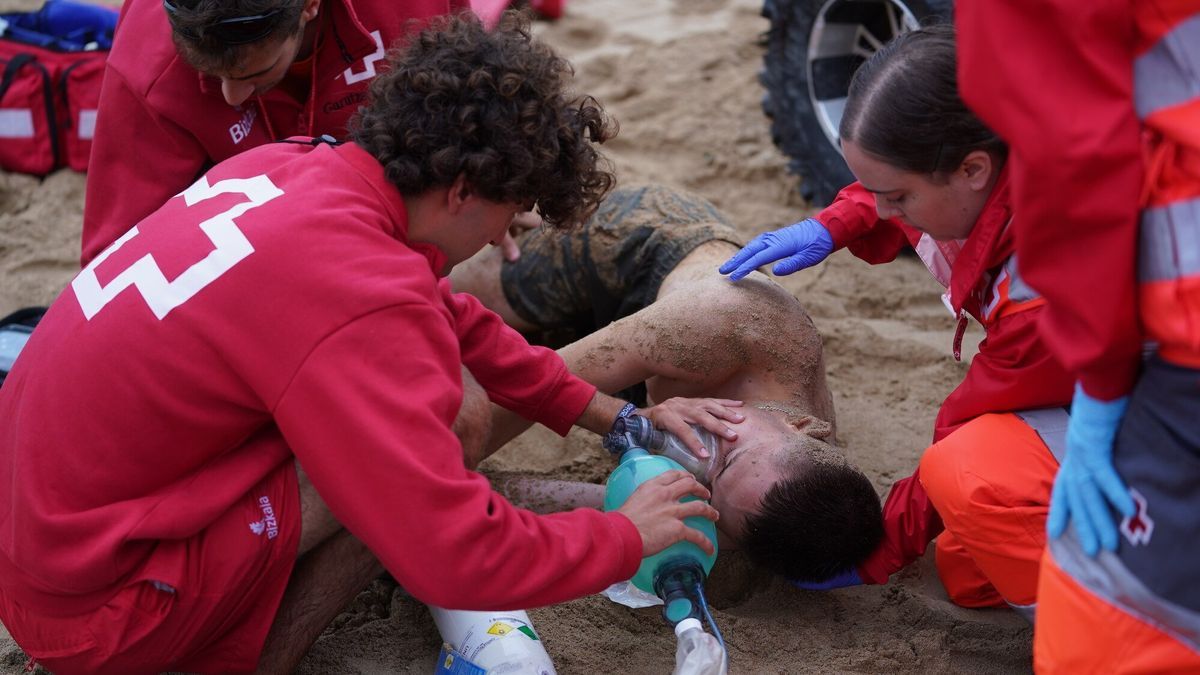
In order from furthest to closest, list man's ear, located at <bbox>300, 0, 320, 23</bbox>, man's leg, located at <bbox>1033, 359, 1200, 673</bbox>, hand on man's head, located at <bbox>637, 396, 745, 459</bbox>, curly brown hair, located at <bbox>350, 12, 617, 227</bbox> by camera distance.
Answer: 1. man's ear, located at <bbox>300, 0, 320, 23</bbox>
2. hand on man's head, located at <bbox>637, 396, 745, 459</bbox>
3. curly brown hair, located at <bbox>350, 12, 617, 227</bbox>
4. man's leg, located at <bbox>1033, 359, 1200, 673</bbox>

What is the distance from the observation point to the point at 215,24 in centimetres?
239

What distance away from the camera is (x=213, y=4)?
2371 mm

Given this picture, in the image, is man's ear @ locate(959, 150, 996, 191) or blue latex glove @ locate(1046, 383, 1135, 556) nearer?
blue latex glove @ locate(1046, 383, 1135, 556)

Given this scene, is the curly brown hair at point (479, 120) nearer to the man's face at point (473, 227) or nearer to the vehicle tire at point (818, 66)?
the man's face at point (473, 227)

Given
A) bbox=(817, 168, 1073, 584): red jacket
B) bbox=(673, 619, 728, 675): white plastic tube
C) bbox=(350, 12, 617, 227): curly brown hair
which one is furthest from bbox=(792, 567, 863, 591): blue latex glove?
bbox=(350, 12, 617, 227): curly brown hair

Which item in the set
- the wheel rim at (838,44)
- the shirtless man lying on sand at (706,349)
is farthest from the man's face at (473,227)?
the wheel rim at (838,44)

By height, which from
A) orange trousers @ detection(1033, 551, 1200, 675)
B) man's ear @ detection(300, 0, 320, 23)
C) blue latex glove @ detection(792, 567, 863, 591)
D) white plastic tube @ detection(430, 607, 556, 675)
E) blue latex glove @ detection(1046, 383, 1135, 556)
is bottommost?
blue latex glove @ detection(792, 567, 863, 591)

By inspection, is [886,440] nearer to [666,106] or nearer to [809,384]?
[809,384]

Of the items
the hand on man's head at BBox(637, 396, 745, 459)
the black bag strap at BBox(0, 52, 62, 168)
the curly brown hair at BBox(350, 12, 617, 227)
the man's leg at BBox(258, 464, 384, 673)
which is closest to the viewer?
the curly brown hair at BBox(350, 12, 617, 227)

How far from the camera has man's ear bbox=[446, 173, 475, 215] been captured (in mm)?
1996

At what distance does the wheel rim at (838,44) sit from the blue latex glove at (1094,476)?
2229 mm

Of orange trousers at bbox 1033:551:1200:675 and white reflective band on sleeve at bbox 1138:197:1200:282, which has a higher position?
white reflective band on sleeve at bbox 1138:197:1200:282

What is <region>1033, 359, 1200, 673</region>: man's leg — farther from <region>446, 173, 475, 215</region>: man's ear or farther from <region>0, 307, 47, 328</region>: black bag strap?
<region>0, 307, 47, 328</region>: black bag strap

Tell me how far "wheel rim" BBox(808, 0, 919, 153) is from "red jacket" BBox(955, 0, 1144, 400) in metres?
2.26
